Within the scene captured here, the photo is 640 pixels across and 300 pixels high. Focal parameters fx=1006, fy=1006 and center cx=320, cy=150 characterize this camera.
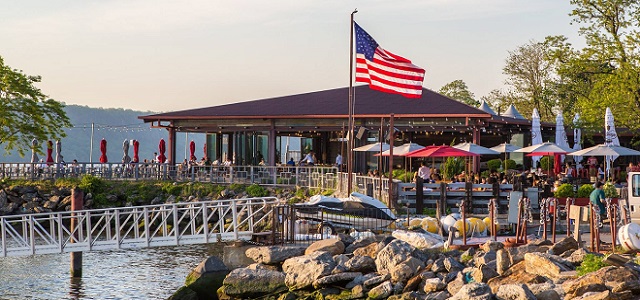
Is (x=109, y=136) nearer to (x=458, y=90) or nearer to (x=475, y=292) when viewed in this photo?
(x=458, y=90)

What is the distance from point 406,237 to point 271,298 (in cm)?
380

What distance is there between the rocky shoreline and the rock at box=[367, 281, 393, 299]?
0.06 feet

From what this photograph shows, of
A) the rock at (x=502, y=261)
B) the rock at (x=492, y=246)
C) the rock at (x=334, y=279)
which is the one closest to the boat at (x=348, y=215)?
the rock at (x=334, y=279)

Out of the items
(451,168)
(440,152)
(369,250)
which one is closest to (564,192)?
(440,152)

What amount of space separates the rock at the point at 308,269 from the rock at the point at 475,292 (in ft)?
13.4

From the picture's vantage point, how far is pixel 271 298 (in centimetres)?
2089

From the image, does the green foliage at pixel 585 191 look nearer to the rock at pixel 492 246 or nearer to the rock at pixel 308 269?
the rock at pixel 492 246

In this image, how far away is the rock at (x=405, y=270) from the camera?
1956 centimetres

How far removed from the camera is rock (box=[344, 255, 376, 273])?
20.6 m

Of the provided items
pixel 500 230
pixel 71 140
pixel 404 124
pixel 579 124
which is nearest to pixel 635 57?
pixel 579 124

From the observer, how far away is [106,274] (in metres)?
28.5

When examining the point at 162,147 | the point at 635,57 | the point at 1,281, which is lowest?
the point at 1,281

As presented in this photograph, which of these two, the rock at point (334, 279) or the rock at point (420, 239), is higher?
the rock at point (420, 239)

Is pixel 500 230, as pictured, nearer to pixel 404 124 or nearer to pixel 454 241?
pixel 454 241
